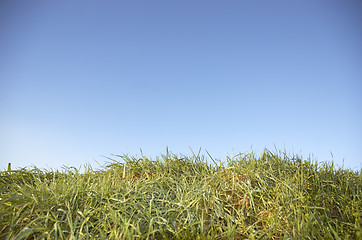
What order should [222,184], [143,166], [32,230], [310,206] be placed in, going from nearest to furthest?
[32,230], [310,206], [222,184], [143,166]

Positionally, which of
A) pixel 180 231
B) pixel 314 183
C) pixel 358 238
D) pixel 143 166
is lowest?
pixel 358 238

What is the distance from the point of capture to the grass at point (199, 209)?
247cm

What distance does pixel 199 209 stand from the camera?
2785 millimetres

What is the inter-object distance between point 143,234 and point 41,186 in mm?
1446

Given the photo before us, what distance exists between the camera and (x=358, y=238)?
97.4 inches

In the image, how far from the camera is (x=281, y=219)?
9.01 ft

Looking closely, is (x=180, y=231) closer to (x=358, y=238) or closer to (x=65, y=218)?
(x=65, y=218)

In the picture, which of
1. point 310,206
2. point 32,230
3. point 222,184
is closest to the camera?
point 32,230

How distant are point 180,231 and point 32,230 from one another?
1.38 m

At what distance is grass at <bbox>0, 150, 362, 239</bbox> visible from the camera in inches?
97.1

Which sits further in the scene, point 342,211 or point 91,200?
point 342,211

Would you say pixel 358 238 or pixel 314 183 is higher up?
pixel 314 183

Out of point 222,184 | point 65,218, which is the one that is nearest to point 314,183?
point 222,184

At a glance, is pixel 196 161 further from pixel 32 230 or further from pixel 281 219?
pixel 32 230
